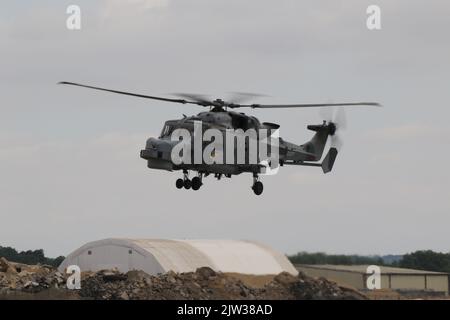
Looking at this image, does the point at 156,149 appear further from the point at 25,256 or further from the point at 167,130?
the point at 25,256

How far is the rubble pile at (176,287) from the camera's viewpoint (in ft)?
211

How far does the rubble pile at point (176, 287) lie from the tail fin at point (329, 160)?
25.1ft

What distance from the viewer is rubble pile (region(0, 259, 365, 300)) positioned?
64375 mm

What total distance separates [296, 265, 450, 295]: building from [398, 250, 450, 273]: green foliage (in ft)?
2.78

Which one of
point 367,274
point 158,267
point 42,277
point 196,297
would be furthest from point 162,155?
point 158,267

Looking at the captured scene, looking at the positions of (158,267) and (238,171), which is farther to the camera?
(158,267)

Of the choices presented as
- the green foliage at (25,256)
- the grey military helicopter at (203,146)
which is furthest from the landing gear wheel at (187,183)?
the green foliage at (25,256)

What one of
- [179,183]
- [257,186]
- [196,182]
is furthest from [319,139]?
[179,183]

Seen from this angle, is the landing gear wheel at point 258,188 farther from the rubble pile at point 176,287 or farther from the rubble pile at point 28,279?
the rubble pile at point 28,279

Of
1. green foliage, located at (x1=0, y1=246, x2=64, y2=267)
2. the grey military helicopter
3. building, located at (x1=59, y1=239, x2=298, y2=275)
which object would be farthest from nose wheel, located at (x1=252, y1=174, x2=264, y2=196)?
green foliage, located at (x1=0, y1=246, x2=64, y2=267)
